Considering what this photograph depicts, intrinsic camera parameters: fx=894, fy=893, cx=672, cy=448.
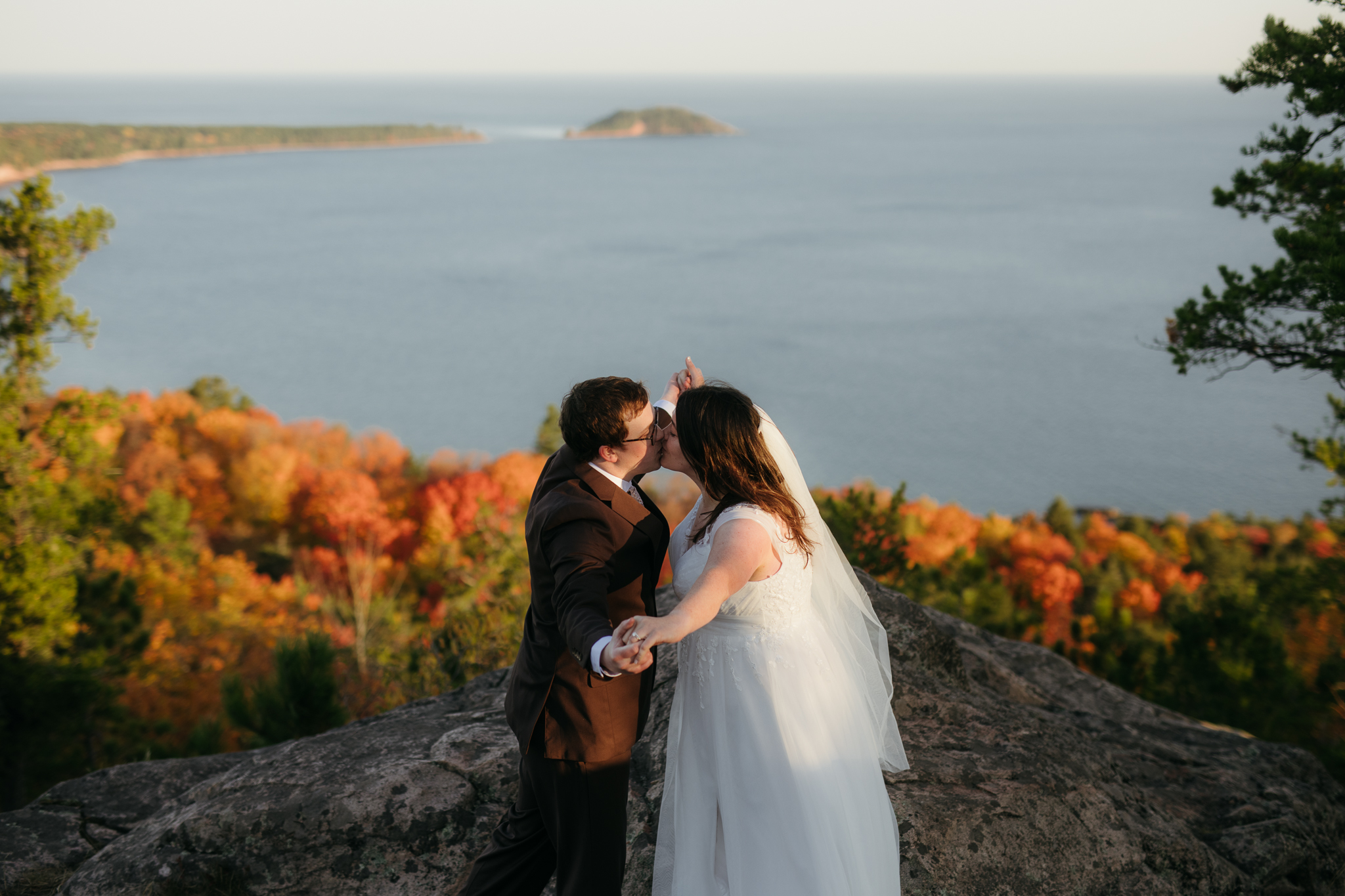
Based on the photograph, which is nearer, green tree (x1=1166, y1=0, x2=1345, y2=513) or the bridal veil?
the bridal veil

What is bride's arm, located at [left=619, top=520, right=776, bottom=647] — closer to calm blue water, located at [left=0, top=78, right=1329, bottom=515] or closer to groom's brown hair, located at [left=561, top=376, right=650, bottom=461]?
groom's brown hair, located at [left=561, top=376, right=650, bottom=461]

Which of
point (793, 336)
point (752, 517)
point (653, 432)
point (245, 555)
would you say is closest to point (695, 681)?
point (752, 517)

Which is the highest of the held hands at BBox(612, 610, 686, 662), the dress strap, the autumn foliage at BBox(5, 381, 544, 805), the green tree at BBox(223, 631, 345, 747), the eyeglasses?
the eyeglasses

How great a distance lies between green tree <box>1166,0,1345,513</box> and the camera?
7129mm

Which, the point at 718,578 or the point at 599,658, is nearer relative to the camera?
the point at 599,658

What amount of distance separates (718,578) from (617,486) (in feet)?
Result: 1.56

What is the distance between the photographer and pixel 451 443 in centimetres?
9188

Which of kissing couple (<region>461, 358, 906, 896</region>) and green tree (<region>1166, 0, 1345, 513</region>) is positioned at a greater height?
green tree (<region>1166, 0, 1345, 513</region>)

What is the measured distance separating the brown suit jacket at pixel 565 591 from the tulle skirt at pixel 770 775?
0.34 meters

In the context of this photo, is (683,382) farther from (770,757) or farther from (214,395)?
(214,395)

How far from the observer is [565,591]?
9.55ft

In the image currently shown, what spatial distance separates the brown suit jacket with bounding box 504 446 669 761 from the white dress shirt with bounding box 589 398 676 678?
0.04m

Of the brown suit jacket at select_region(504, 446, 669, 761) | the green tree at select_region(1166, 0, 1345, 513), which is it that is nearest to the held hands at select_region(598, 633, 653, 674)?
the brown suit jacket at select_region(504, 446, 669, 761)

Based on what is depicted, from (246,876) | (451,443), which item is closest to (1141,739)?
(246,876)
